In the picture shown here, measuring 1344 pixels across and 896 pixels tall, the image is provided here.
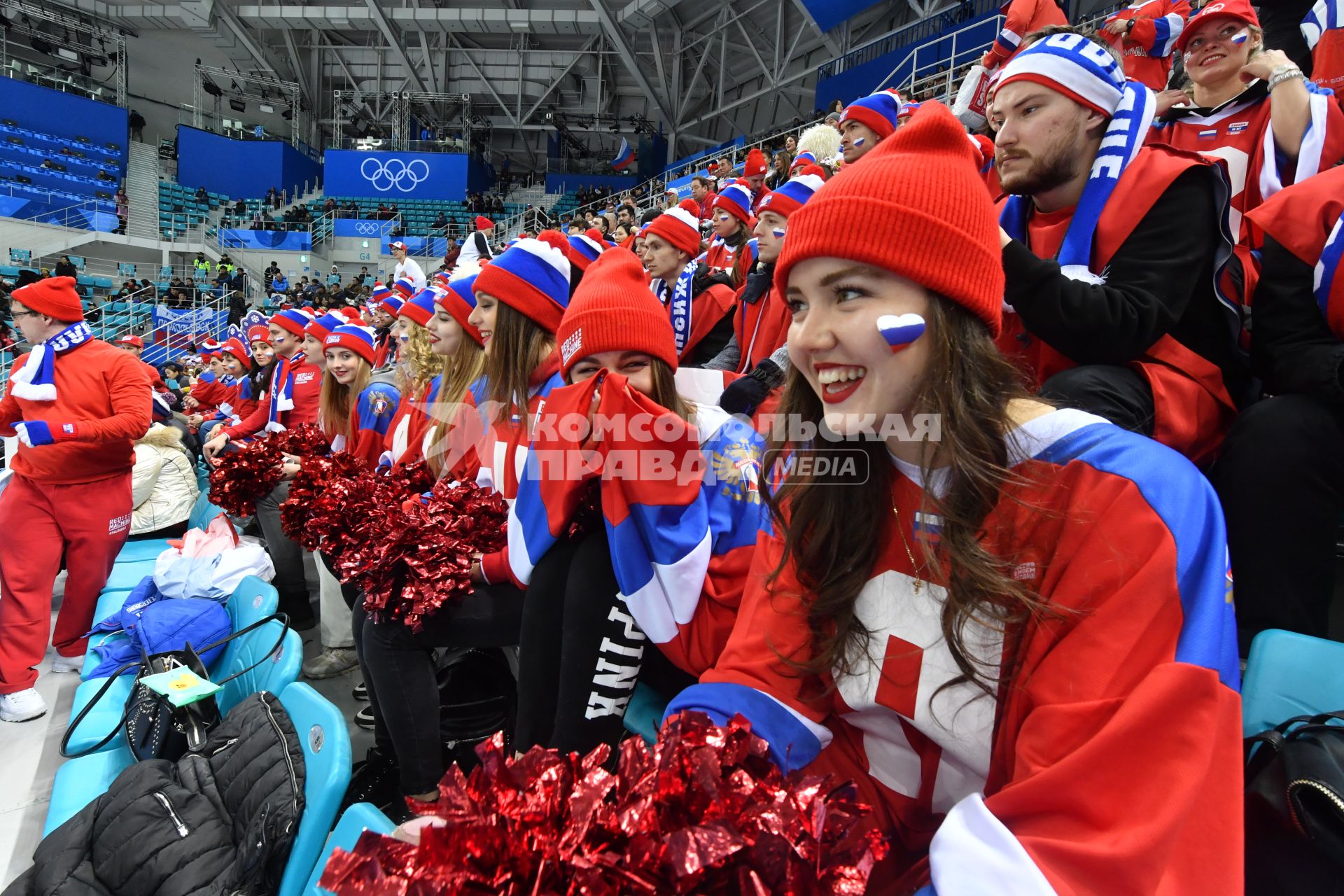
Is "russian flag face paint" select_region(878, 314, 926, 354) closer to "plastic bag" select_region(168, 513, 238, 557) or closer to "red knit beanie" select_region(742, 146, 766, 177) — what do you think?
"plastic bag" select_region(168, 513, 238, 557)

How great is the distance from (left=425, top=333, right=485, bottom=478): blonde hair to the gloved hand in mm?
2091

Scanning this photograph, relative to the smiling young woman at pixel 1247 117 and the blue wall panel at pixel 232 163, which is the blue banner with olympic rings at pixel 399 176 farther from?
the smiling young woman at pixel 1247 117

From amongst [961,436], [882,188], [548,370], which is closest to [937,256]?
[882,188]

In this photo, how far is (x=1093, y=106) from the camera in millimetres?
1640

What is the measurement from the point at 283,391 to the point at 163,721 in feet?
9.70

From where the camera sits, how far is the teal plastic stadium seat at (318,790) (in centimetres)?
156

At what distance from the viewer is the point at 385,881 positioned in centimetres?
76

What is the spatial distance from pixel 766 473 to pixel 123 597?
3.91 m

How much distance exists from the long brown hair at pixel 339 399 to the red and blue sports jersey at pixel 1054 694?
3.57 metres

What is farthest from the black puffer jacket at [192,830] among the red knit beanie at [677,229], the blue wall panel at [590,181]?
the blue wall panel at [590,181]

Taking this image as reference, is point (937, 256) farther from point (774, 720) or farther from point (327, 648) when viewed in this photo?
point (327, 648)

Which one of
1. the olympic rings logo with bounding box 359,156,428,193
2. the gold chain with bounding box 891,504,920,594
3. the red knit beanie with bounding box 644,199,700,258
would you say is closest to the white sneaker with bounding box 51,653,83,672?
the red knit beanie with bounding box 644,199,700,258

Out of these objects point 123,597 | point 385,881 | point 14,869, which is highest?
point 385,881

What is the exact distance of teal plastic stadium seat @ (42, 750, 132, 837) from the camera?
2270mm
